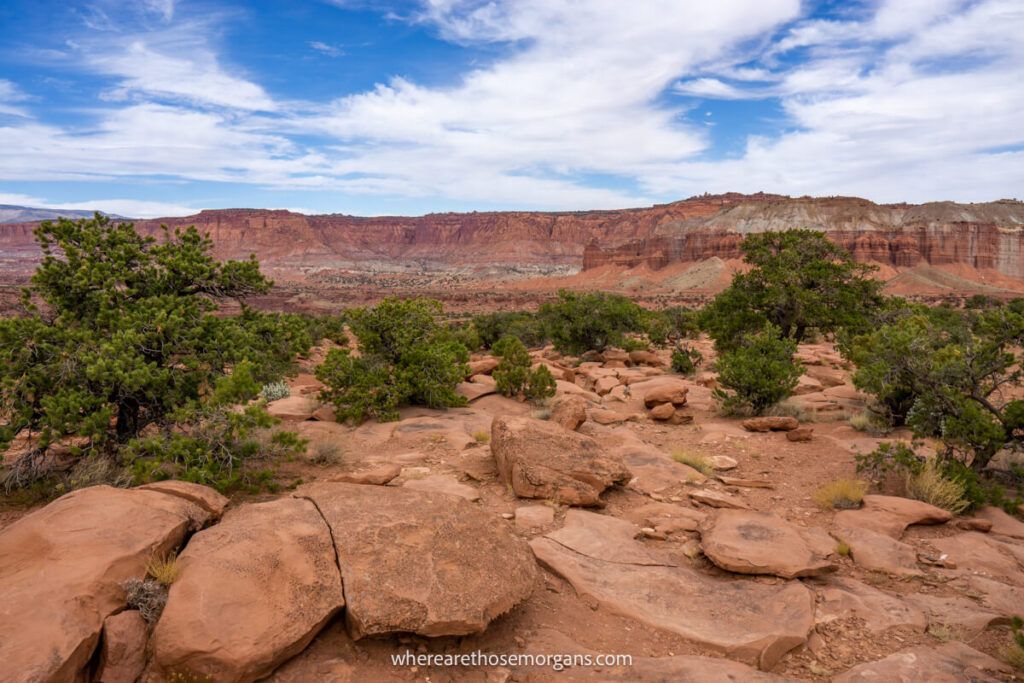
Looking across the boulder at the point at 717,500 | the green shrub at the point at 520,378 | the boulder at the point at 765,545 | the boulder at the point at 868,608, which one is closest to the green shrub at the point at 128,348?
the green shrub at the point at 520,378

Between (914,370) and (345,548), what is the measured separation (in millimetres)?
8148

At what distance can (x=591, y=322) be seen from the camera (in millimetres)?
20672

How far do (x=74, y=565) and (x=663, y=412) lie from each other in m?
9.57

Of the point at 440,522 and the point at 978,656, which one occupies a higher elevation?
the point at 440,522

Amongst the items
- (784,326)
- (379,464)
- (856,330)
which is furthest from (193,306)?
(856,330)

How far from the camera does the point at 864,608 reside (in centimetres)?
485

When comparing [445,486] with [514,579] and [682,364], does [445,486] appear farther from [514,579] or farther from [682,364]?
[682,364]

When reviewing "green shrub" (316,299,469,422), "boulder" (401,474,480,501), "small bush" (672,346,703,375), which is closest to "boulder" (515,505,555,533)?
"boulder" (401,474,480,501)

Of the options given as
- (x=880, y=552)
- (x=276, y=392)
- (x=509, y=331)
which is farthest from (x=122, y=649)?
(x=509, y=331)

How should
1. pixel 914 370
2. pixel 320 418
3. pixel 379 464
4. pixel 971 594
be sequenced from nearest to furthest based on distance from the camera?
pixel 971 594 < pixel 379 464 < pixel 914 370 < pixel 320 418

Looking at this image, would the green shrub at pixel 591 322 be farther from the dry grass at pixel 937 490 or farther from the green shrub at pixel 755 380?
the dry grass at pixel 937 490

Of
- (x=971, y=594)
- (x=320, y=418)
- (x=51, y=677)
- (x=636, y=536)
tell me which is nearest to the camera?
(x=51, y=677)

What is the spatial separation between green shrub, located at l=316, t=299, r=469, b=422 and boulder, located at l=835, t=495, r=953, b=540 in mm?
6770

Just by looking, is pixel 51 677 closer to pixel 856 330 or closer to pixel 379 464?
pixel 379 464
